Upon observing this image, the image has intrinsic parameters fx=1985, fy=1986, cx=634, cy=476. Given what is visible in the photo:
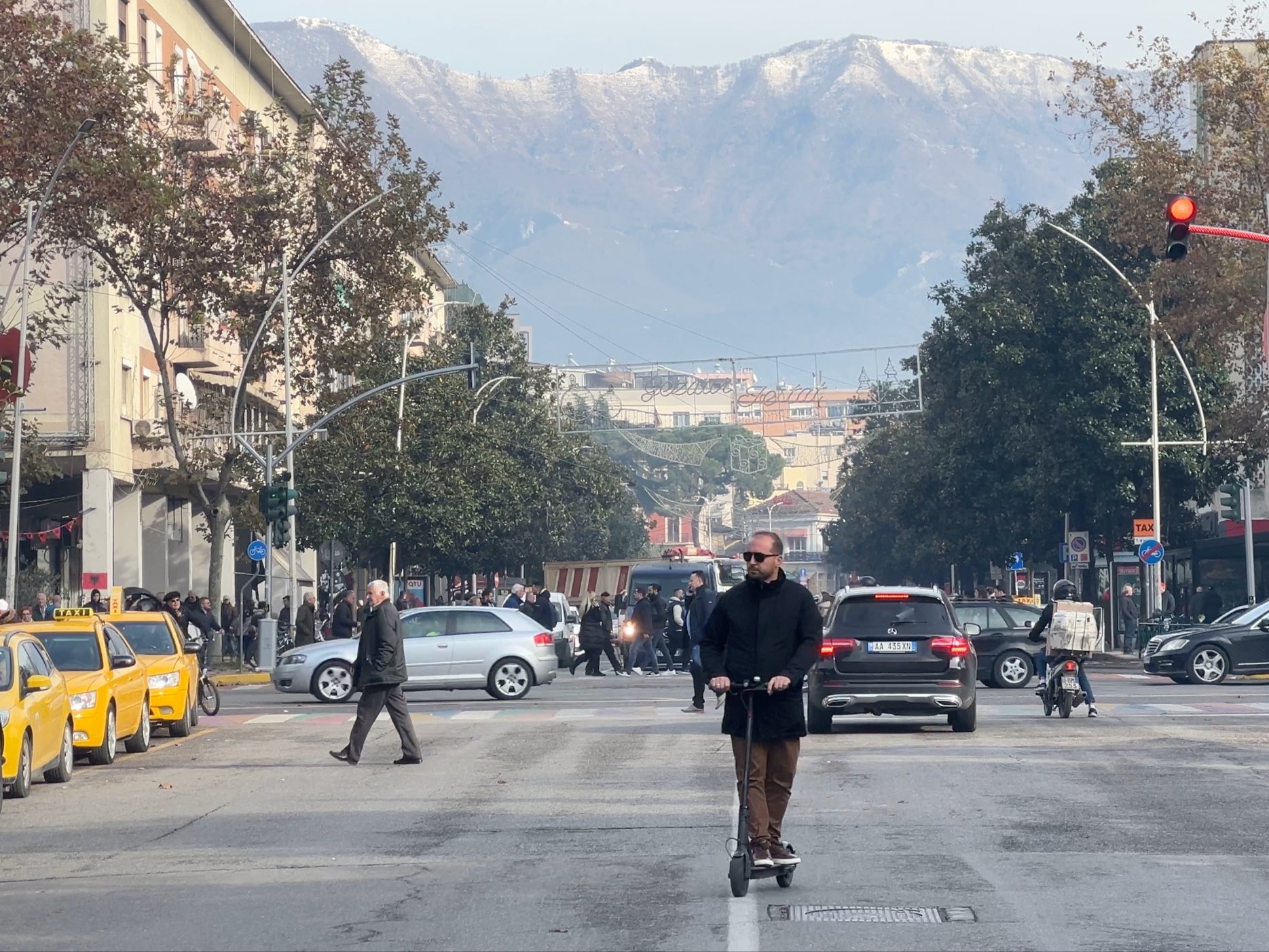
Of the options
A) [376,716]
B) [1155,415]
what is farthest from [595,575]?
[376,716]

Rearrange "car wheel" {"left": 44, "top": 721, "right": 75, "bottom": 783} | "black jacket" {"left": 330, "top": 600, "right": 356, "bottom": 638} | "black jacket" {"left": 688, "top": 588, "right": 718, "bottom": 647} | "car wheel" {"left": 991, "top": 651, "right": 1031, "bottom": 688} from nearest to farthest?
1. "car wheel" {"left": 44, "top": 721, "right": 75, "bottom": 783}
2. "black jacket" {"left": 688, "top": 588, "right": 718, "bottom": 647}
3. "car wheel" {"left": 991, "top": 651, "right": 1031, "bottom": 688}
4. "black jacket" {"left": 330, "top": 600, "right": 356, "bottom": 638}

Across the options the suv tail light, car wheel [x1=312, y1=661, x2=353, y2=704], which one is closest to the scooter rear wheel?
the suv tail light

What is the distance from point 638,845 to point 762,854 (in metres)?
2.16

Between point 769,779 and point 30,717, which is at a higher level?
point 30,717

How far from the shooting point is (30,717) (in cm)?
1543

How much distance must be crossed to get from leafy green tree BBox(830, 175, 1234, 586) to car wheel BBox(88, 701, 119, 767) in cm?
3095

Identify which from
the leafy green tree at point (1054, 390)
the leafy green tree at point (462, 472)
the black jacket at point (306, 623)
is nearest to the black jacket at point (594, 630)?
the black jacket at point (306, 623)

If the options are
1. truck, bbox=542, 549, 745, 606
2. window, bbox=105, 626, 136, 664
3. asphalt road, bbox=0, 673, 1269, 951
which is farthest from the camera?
truck, bbox=542, 549, 745, 606

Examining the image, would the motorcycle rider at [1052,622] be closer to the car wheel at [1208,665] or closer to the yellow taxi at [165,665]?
the car wheel at [1208,665]

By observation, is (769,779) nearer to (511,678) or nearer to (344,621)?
(511,678)

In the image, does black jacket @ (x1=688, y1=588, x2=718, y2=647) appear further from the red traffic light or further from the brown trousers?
the brown trousers

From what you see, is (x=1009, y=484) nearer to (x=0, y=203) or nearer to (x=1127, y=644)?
(x=1127, y=644)

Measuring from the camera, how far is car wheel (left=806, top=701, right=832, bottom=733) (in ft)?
68.4

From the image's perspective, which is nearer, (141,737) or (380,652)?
(380,652)
